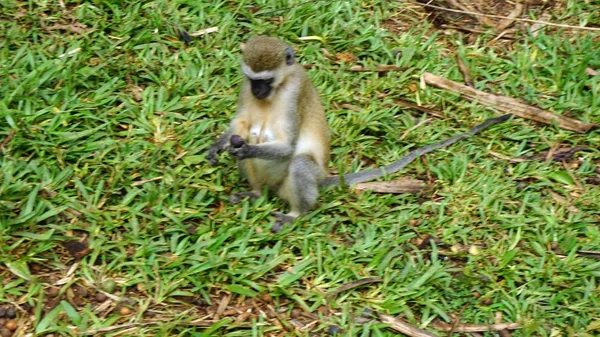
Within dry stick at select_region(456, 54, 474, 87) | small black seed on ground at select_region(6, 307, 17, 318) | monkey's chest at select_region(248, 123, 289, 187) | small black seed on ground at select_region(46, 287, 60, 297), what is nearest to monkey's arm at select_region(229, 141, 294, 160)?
monkey's chest at select_region(248, 123, 289, 187)

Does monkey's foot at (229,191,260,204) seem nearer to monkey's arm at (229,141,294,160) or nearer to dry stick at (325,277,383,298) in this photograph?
monkey's arm at (229,141,294,160)

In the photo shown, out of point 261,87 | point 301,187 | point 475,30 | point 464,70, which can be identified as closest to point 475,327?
point 301,187

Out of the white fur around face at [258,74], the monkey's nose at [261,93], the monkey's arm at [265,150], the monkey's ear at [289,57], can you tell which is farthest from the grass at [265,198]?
the monkey's ear at [289,57]

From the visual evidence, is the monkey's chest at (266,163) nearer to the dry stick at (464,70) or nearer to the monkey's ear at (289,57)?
the monkey's ear at (289,57)

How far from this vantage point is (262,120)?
6.20 meters

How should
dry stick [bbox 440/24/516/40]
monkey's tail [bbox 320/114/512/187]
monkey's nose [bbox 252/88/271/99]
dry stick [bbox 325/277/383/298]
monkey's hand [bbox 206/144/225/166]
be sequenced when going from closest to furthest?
1. dry stick [bbox 325/277/383/298]
2. monkey's nose [bbox 252/88/271/99]
3. monkey's hand [bbox 206/144/225/166]
4. monkey's tail [bbox 320/114/512/187]
5. dry stick [bbox 440/24/516/40]

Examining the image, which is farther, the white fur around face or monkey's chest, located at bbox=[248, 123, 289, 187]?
monkey's chest, located at bbox=[248, 123, 289, 187]

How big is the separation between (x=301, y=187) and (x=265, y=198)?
35 cm

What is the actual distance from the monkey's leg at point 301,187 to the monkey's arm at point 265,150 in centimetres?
11

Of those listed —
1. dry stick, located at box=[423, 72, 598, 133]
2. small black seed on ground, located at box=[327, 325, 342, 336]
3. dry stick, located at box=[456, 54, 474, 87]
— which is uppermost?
dry stick, located at box=[456, 54, 474, 87]

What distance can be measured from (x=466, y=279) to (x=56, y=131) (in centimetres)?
324

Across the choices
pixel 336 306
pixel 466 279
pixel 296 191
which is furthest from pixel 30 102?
pixel 466 279

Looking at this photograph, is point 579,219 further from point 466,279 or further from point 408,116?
point 408,116

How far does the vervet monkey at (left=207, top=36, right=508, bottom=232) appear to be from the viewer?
19.3ft
